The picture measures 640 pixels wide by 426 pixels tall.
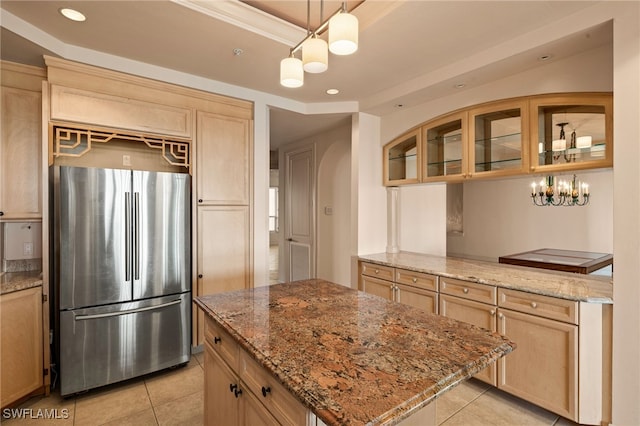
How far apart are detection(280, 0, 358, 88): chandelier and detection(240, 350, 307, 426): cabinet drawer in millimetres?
1357

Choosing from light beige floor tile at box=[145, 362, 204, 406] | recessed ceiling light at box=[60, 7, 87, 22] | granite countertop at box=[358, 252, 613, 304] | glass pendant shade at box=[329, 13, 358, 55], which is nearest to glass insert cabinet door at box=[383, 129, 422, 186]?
granite countertop at box=[358, 252, 613, 304]

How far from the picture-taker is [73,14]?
2033 mm

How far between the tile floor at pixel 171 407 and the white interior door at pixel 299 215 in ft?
9.38

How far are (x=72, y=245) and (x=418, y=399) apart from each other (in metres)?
2.57

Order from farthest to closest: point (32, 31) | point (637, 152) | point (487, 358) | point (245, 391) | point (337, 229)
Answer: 1. point (337, 229)
2. point (32, 31)
3. point (637, 152)
4. point (245, 391)
5. point (487, 358)

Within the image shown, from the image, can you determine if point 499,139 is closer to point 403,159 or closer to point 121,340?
point 403,159

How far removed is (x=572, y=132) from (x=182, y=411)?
3489mm

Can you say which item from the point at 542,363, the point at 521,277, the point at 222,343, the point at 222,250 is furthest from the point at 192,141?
the point at 542,363

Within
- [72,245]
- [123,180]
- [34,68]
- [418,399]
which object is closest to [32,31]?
[34,68]

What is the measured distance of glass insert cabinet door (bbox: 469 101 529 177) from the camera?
249cm

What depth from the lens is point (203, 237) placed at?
3070mm

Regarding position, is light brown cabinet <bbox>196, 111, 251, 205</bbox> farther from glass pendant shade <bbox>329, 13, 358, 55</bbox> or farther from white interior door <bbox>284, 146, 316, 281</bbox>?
glass pendant shade <bbox>329, 13, 358, 55</bbox>

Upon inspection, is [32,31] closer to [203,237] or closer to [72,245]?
[72,245]

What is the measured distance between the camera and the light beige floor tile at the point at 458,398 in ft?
7.35
